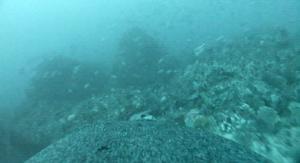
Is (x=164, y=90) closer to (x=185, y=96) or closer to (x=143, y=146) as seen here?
(x=185, y=96)

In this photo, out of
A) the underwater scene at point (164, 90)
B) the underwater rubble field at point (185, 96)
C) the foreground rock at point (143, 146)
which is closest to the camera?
the foreground rock at point (143, 146)

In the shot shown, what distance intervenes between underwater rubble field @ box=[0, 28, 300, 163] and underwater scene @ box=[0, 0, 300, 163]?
40 millimetres

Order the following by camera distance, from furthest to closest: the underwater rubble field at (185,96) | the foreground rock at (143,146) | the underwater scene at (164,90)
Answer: the underwater rubble field at (185,96) → the underwater scene at (164,90) → the foreground rock at (143,146)

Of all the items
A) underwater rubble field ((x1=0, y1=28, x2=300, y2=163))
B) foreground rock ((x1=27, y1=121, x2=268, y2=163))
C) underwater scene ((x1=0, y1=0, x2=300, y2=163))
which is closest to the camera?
foreground rock ((x1=27, y1=121, x2=268, y2=163))

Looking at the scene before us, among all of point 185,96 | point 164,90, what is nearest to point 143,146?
point 185,96

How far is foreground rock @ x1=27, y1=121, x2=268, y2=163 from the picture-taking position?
6.08 metres

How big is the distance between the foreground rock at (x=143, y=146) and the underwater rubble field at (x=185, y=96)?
0.30 ft

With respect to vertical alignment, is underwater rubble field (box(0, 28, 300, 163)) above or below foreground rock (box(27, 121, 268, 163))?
below

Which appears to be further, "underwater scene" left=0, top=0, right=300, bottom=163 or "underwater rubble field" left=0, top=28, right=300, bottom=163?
Result: "underwater rubble field" left=0, top=28, right=300, bottom=163

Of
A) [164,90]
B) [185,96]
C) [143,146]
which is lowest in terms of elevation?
[164,90]

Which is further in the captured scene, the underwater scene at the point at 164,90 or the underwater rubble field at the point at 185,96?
the underwater rubble field at the point at 185,96

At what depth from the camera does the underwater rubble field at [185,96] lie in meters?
7.63

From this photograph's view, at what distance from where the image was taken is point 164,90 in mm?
10336

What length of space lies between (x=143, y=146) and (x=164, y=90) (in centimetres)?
418
